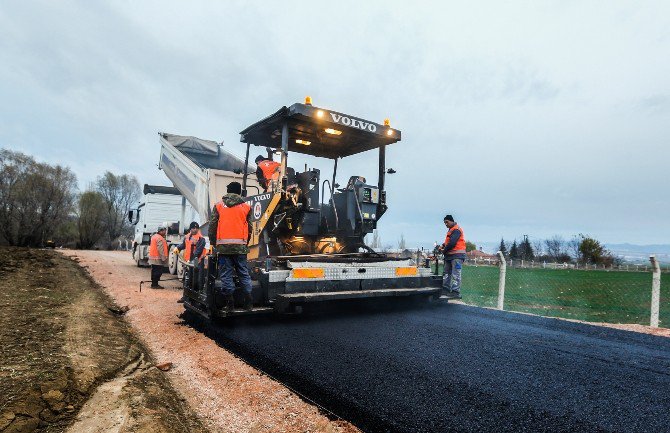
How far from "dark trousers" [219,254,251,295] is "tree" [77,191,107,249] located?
4006 centimetres

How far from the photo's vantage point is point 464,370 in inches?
117

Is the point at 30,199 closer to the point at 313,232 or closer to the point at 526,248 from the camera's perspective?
the point at 313,232

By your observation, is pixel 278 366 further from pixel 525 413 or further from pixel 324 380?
pixel 525 413

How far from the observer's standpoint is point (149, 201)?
12906 mm

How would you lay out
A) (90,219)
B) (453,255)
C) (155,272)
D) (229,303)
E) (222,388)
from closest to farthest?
(222,388), (229,303), (453,255), (155,272), (90,219)

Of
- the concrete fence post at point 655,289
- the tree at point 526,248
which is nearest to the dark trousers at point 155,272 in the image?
the concrete fence post at point 655,289

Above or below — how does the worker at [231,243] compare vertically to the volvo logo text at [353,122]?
below

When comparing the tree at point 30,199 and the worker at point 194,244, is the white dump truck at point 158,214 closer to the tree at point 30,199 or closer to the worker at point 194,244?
the worker at point 194,244

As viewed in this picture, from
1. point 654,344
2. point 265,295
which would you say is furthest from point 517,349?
point 265,295

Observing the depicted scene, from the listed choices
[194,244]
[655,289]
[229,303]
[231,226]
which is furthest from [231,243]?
[655,289]

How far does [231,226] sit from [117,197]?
53386mm

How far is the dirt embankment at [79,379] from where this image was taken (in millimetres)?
2295

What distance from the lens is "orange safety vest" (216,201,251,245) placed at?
4461 millimetres

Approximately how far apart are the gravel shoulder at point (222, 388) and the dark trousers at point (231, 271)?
598 mm
